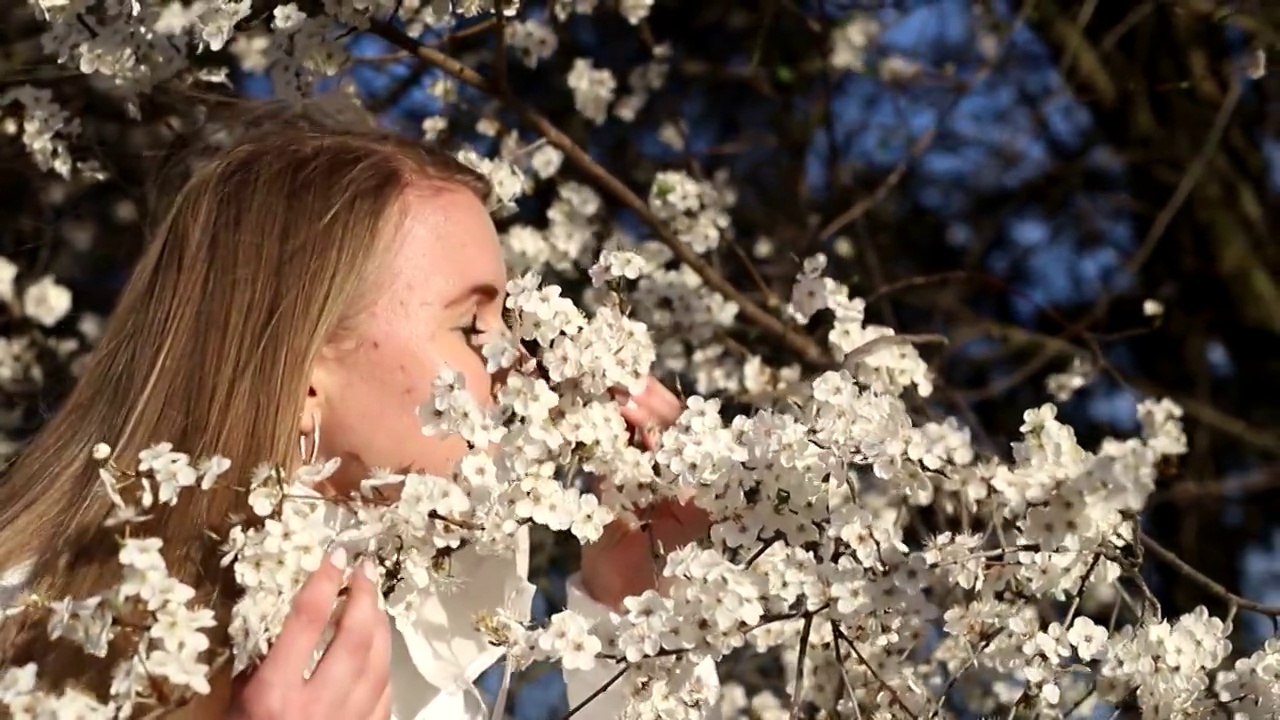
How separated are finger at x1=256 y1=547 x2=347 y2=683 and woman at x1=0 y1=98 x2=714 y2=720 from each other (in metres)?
0.07

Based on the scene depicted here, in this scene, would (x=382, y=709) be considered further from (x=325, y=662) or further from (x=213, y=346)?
(x=213, y=346)

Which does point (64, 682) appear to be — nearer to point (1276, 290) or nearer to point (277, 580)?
point (277, 580)

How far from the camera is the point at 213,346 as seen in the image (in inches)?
57.2

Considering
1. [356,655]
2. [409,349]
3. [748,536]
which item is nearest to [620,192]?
[409,349]

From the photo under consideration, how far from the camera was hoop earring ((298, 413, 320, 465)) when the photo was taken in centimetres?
141

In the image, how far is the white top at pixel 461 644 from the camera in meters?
1.55

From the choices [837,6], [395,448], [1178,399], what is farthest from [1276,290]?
[395,448]

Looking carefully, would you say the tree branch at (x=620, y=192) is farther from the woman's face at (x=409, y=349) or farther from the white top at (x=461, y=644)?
the white top at (x=461, y=644)

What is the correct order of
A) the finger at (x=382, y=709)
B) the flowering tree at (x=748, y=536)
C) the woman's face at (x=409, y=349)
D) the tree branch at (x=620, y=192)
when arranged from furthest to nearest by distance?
the tree branch at (x=620, y=192), the woman's face at (x=409, y=349), the finger at (x=382, y=709), the flowering tree at (x=748, y=536)

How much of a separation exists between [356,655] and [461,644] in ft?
1.26

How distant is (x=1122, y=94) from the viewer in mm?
3496

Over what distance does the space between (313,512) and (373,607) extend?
0.10 meters

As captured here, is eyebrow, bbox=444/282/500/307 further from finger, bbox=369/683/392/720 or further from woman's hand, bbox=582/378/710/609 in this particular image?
finger, bbox=369/683/392/720

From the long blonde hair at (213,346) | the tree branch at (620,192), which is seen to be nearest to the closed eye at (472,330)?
the long blonde hair at (213,346)
